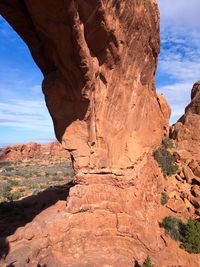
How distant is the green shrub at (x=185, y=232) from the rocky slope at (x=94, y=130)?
1.12 feet

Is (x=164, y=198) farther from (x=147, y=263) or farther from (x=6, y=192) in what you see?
(x=6, y=192)

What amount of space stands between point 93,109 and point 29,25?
3.33 metres

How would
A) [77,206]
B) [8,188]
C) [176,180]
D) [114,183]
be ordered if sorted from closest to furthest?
[77,206]
[114,183]
[176,180]
[8,188]

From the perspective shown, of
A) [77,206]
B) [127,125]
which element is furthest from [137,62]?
[77,206]

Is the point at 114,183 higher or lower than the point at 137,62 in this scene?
lower

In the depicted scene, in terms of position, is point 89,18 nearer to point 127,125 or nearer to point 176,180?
point 127,125

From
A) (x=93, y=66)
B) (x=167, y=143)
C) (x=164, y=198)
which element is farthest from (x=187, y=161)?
(x=93, y=66)

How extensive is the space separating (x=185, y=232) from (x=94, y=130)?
5.67m

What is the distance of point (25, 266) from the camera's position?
8164mm

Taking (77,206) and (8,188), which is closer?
(77,206)

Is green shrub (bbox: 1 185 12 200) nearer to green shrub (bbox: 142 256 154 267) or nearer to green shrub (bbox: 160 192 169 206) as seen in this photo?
green shrub (bbox: 160 192 169 206)

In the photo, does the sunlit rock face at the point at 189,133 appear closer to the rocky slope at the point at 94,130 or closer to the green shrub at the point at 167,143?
the green shrub at the point at 167,143

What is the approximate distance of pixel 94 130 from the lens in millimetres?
10117

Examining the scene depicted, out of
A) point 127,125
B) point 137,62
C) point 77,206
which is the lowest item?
point 77,206
